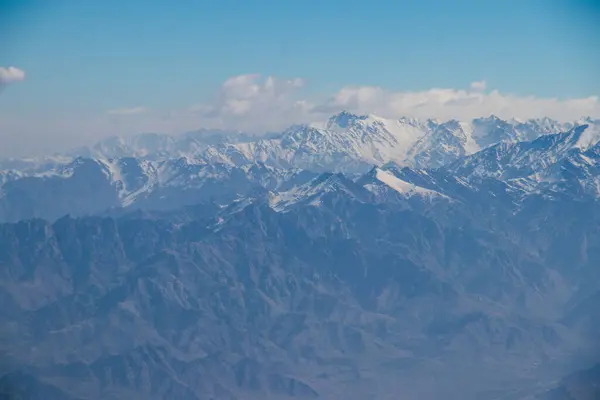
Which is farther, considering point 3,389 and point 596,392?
point 3,389
